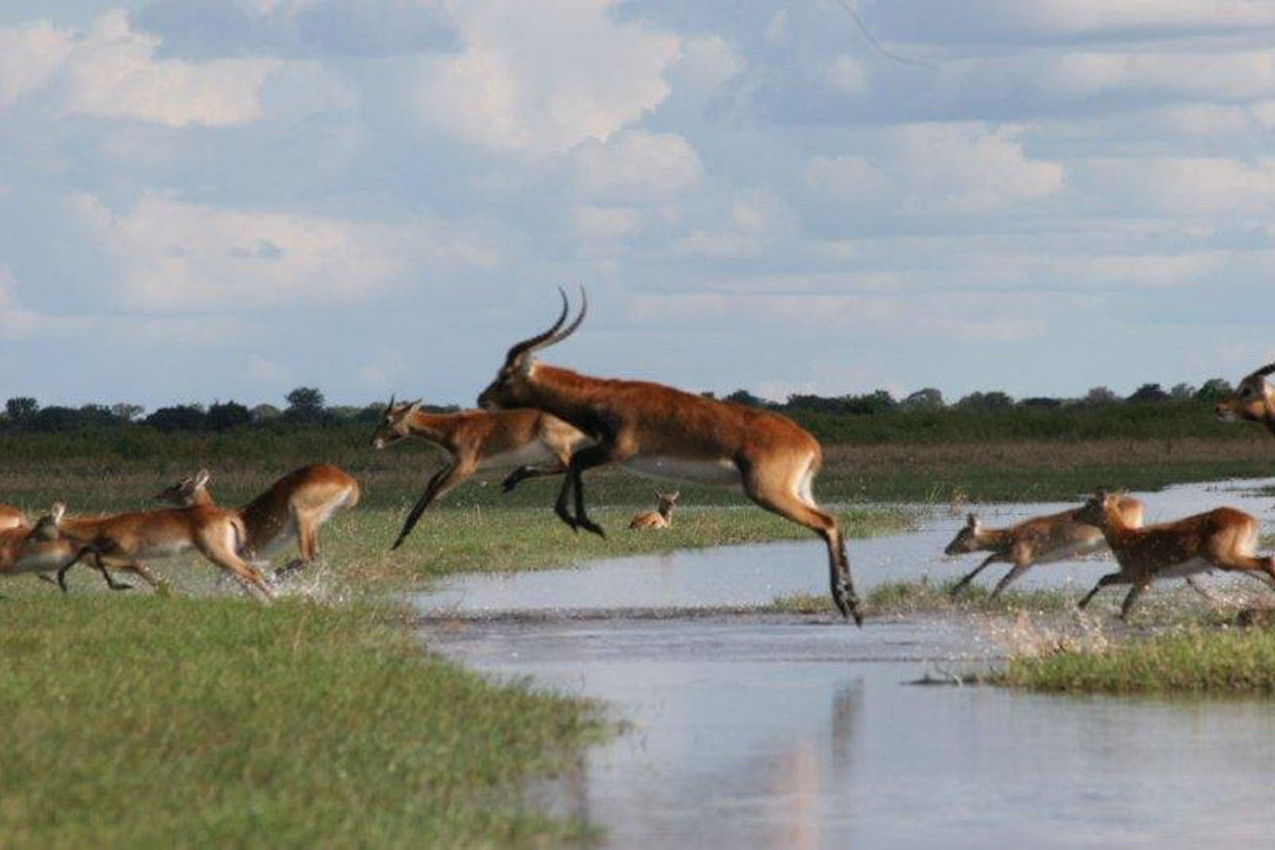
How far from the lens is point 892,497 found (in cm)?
3503

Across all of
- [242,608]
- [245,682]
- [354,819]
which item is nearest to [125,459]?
[242,608]

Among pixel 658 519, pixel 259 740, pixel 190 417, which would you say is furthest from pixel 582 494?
pixel 190 417

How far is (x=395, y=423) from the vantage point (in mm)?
18188

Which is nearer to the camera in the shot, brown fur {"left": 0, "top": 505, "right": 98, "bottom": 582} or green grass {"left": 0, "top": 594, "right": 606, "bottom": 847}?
green grass {"left": 0, "top": 594, "right": 606, "bottom": 847}

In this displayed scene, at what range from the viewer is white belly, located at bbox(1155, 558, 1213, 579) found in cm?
1541

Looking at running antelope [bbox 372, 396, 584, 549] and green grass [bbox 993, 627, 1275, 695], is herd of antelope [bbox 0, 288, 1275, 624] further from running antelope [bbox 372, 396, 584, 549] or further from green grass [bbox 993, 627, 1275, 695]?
green grass [bbox 993, 627, 1275, 695]

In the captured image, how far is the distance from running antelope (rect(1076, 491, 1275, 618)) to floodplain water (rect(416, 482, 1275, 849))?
103 cm

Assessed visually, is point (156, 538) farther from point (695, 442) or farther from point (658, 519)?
point (658, 519)

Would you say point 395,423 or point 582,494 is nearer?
point 582,494

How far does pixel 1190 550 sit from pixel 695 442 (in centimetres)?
321

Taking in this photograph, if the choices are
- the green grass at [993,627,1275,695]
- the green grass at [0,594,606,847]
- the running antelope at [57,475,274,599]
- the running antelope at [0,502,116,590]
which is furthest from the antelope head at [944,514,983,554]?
the green grass at [0,594,606,847]

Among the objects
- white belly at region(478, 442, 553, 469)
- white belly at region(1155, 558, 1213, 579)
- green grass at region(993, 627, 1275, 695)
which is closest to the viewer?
green grass at region(993, 627, 1275, 695)

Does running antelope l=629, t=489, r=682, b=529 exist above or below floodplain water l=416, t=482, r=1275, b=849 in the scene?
above

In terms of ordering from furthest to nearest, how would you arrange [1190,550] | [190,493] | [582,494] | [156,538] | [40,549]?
1. [190,493]
2. [156,538]
3. [40,549]
4. [1190,550]
5. [582,494]
